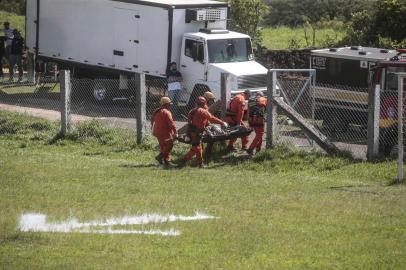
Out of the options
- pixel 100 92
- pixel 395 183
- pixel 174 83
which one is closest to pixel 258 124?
pixel 395 183

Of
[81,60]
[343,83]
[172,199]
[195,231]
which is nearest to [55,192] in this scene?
[172,199]

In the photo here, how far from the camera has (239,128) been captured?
65.5 ft

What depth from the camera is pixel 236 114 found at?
20.6m

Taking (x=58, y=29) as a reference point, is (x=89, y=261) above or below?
below

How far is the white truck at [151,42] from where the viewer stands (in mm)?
28203

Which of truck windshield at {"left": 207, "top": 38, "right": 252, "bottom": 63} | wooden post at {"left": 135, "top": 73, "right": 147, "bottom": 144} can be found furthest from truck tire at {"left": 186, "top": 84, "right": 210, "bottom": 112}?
wooden post at {"left": 135, "top": 73, "right": 147, "bottom": 144}

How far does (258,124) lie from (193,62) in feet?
27.2

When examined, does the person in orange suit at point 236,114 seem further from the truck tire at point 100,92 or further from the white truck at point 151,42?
the truck tire at point 100,92

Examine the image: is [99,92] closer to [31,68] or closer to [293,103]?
[31,68]

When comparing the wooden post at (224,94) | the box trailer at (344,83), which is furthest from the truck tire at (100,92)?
the wooden post at (224,94)

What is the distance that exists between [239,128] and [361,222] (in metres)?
6.88

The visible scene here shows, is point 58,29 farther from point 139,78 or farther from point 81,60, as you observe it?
point 139,78

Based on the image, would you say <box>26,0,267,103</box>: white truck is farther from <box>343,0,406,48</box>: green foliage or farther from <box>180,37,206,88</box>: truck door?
<box>343,0,406,48</box>: green foliage

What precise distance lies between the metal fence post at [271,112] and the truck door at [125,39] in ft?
33.2
